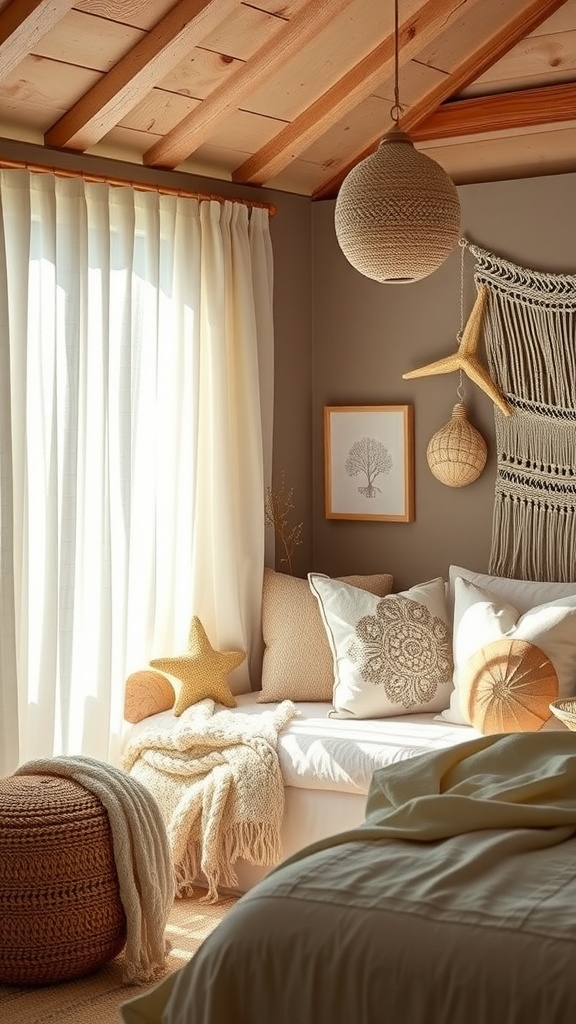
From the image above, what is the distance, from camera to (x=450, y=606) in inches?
174

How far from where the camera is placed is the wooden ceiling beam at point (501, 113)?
4.32m

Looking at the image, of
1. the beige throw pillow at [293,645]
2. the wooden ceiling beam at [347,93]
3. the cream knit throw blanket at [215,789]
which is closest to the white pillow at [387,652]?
the beige throw pillow at [293,645]

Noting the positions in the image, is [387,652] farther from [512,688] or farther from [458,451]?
[458,451]

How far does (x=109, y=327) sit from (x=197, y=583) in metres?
0.94

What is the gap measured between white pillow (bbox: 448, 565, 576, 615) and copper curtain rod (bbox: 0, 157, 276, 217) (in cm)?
150

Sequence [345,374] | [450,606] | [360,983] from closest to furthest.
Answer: [360,983], [450,606], [345,374]

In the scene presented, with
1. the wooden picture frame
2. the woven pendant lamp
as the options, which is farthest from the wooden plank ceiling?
the wooden picture frame

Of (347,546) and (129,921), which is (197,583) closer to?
(347,546)

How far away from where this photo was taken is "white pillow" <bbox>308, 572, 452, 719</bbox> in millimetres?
4152

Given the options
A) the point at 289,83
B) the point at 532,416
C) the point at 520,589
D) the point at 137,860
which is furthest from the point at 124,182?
the point at 137,860

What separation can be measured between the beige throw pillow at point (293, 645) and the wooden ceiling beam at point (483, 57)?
5.59 feet

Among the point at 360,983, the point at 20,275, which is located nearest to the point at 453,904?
the point at 360,983

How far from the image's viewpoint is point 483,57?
174 inches

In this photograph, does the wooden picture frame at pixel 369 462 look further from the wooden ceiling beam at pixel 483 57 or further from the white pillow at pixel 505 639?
the wooden ceiling beam at pixel 483 57
